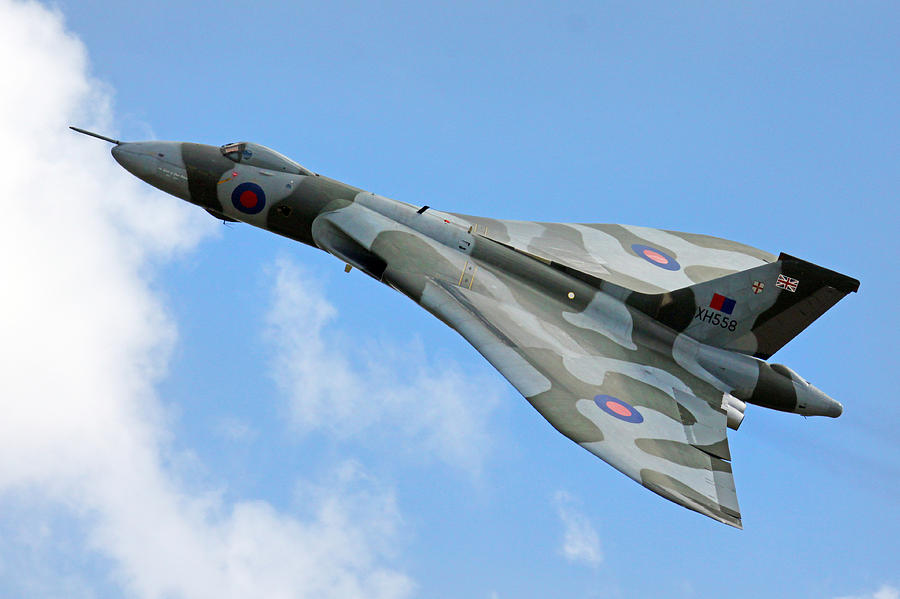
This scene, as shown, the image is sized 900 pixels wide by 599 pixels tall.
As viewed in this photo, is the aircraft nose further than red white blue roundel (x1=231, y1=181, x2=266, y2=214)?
Yes

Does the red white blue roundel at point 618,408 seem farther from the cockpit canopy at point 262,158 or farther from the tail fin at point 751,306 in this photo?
the cockpit canopy at point 262,158

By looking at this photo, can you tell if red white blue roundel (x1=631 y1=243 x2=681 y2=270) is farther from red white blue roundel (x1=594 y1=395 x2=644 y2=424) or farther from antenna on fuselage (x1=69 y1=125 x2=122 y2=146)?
antenna on fuselage (x1=69 y1=125 x2=122 y2=146)

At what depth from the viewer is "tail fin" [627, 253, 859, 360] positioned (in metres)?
22.2

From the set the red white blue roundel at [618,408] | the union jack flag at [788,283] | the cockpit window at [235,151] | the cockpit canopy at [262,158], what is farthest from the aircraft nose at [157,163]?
the union jack flag at [788,283]

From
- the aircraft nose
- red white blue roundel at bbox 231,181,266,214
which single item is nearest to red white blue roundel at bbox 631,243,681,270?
red white blue roundel at bbox 231,181,266,214

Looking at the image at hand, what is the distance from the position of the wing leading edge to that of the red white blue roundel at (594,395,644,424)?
0.03 metres

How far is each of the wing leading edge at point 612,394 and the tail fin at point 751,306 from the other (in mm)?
1143

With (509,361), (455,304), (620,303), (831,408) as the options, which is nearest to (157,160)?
(455,304)

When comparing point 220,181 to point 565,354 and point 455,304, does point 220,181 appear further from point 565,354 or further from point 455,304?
point 565,354

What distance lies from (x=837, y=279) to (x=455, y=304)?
28.9 feet

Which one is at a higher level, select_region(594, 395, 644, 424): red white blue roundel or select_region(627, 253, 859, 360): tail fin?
select_region(627, 253, 859, 360): tail fin

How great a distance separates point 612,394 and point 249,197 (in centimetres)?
1023

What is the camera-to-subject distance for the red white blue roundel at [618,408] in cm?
1966

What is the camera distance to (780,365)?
74.8ft
